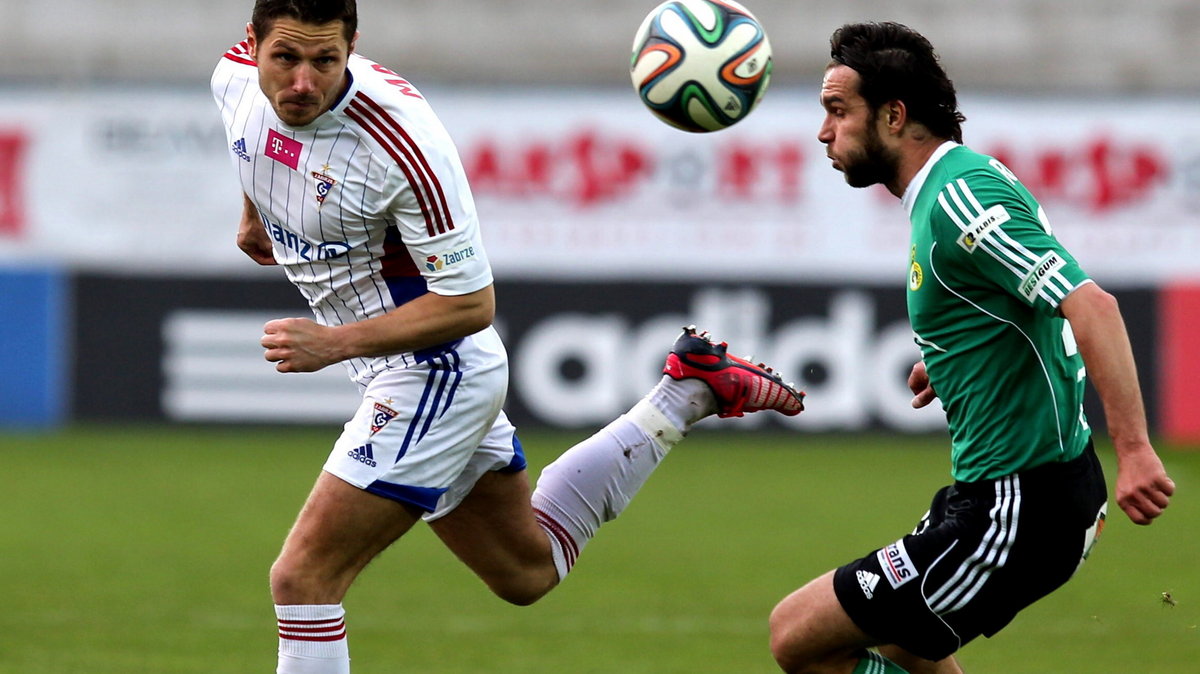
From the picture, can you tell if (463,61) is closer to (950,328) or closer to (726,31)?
(726,31)

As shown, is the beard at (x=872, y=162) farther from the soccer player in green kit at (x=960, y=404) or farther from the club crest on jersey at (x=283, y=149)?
the club crest on jersey at (x=283, y=149)

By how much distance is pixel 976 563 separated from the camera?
4574 millimetres

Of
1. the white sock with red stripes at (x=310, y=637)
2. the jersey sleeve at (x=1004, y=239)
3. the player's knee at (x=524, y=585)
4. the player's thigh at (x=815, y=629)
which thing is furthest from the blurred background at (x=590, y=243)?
the jersey sleeve at (x=1004, y=239)

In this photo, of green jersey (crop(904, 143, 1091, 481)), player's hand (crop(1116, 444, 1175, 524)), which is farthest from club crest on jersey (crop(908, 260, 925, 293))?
player's hand (crop(1116, 444, 1175, 524))

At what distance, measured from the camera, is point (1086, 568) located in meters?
9.67

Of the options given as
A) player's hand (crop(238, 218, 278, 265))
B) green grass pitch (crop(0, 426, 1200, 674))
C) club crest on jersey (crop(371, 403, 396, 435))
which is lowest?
green grass pitch (crop(0, 426, 1200, 674))

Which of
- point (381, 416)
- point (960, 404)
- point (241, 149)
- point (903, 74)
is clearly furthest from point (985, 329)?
point (241, 149)

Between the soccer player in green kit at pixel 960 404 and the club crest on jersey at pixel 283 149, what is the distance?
5.04 ft

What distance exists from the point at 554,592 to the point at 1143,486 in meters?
5.11

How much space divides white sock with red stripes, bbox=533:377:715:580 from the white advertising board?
8749mm

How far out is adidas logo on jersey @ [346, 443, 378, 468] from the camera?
16.7 ft

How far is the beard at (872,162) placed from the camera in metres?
4.76

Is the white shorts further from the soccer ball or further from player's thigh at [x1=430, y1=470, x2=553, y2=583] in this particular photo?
the soccer ball

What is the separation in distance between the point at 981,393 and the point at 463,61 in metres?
13.4
